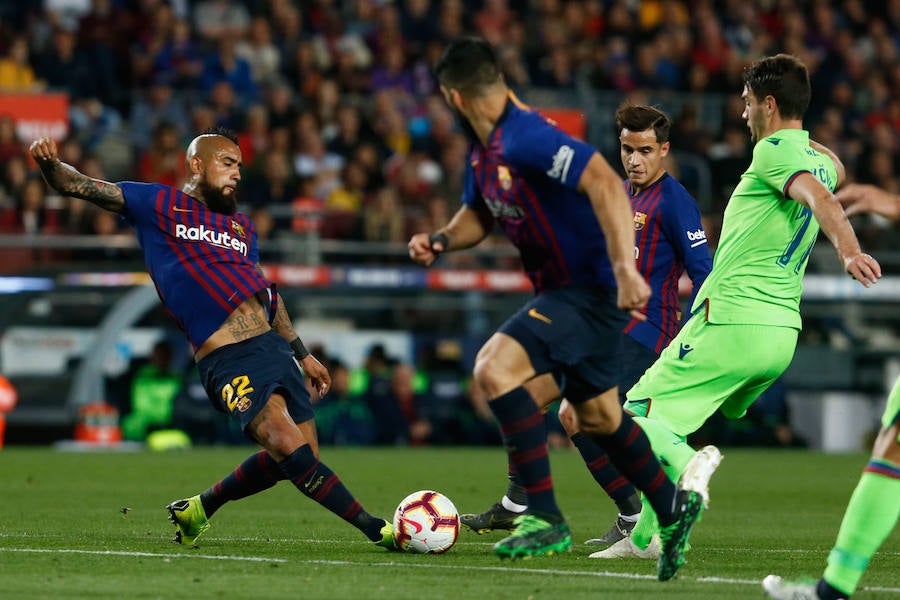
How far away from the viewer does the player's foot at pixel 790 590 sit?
547 centimetres

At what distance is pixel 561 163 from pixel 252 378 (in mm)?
2242

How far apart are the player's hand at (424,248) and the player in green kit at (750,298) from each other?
1.43 m

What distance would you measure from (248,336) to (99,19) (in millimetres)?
13715

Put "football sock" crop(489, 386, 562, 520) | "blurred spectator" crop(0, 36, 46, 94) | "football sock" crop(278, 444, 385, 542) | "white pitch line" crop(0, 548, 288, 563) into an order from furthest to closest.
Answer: "blurred spectator" crop(0, 36, 46, 94)
"football sock" crop(278, 444, 385, 542)
"white pitch line" crop(0, 548, 288, 563)
"football sock" crop(489, 386, 562, 520)

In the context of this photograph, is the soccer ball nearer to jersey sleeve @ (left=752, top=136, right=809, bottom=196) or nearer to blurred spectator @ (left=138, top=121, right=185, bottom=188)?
jersey sleeve @ (left=752, top=136, right=809, bottom=196)

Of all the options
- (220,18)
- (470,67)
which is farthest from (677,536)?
(220,18)

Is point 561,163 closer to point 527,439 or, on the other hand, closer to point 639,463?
point 527,439

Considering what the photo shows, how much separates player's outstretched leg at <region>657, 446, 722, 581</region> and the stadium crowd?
11722 millimetres

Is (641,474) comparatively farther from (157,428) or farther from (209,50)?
(209,50)

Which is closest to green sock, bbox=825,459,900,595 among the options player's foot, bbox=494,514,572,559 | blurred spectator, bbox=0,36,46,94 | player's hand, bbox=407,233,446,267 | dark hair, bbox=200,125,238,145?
player's foot, bbox=494,514,572,559

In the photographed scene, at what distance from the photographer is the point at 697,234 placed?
8211mm

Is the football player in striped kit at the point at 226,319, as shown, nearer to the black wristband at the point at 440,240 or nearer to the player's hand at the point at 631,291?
the black wristband at the point at 440,240

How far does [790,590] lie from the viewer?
5500mm

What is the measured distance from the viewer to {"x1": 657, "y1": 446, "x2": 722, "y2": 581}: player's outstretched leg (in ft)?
20.7
